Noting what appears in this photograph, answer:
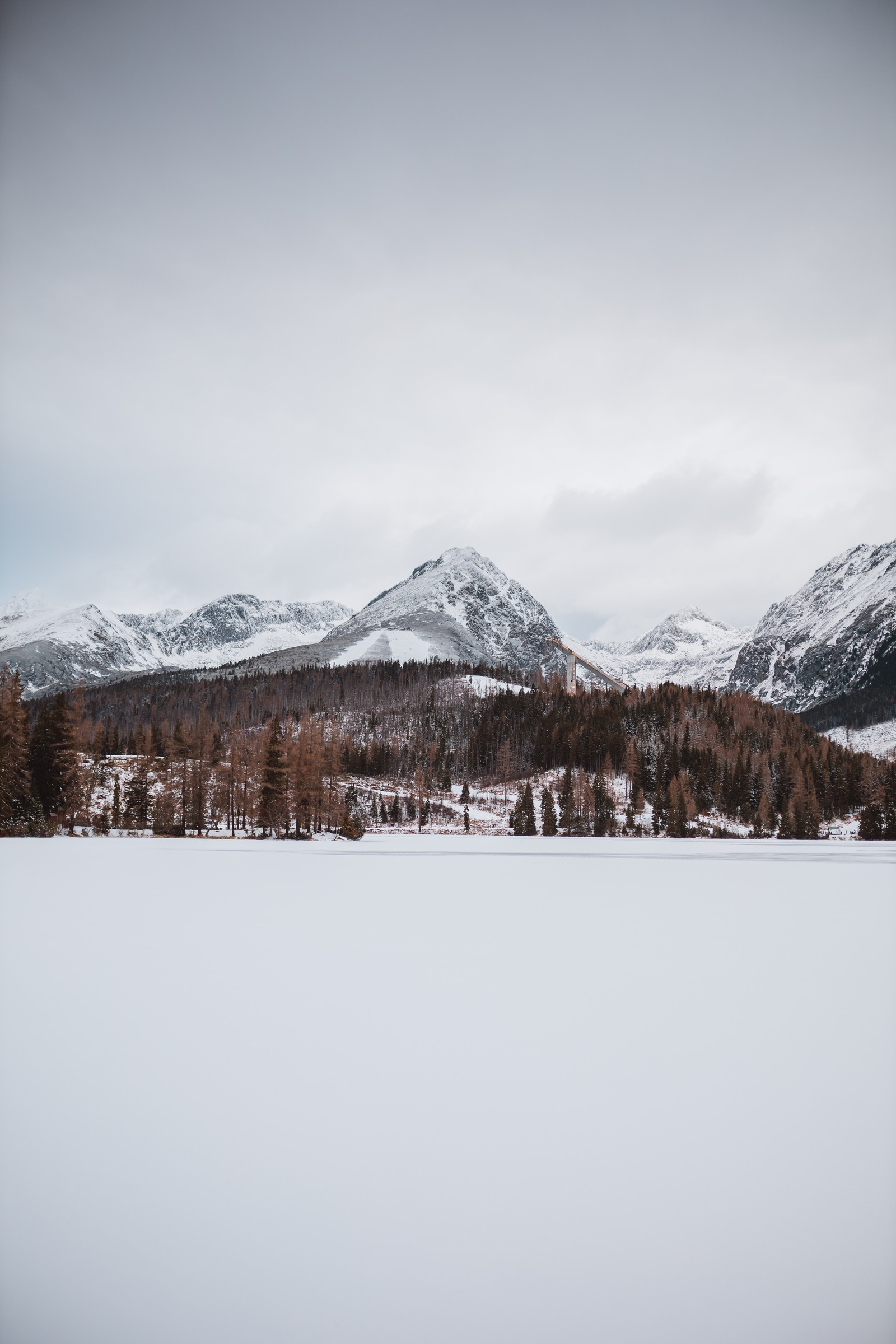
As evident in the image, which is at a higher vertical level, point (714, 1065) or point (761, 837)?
point (714, 1065)

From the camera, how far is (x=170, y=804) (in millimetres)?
50344

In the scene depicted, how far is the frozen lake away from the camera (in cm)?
319

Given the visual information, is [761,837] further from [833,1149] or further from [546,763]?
[833,1149]

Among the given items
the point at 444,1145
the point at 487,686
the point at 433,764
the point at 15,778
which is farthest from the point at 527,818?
the point at 487,686

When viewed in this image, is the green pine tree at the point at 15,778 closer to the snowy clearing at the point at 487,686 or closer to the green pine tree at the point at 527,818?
the green pine tree at the point at 527,818

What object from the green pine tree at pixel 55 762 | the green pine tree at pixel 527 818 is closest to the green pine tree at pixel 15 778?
→ the green pine tree at pixel 55 762

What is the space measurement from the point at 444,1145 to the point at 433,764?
A: 111100 mm

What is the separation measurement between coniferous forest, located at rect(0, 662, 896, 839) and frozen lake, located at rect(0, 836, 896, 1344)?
3387 centimetres

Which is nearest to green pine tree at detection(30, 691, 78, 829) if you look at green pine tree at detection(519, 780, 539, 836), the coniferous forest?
the coniferous forest

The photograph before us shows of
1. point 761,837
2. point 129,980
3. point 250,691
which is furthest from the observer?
point 250,691

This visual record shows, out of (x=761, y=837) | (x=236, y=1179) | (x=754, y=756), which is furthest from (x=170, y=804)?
(x=754, y=756)

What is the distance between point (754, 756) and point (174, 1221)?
4061 inches

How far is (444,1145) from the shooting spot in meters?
4.32

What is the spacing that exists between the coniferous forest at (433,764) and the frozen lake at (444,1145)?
33.9m
